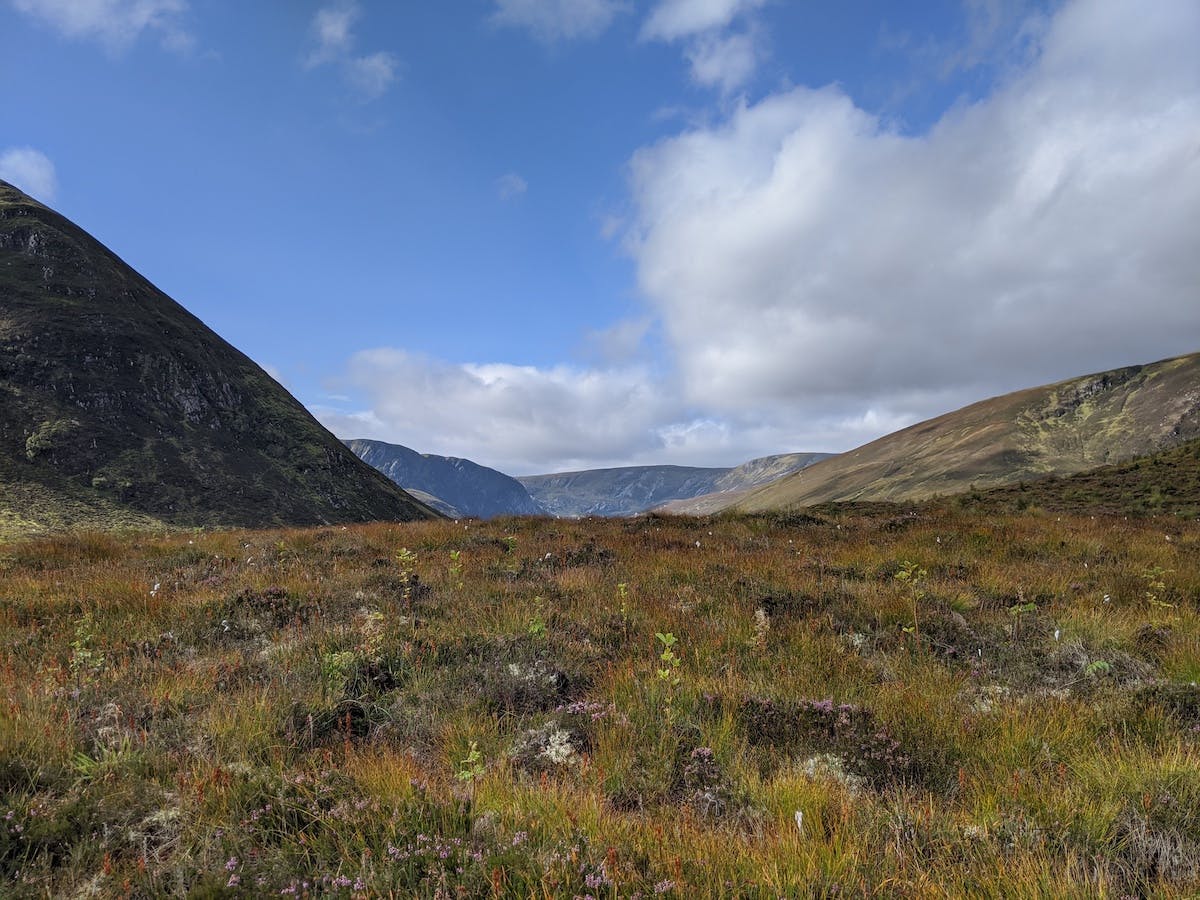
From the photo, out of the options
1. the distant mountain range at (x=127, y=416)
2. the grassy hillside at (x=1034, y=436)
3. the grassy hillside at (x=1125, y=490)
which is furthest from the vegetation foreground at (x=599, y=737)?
the grassy hillside at (x=1034, y=436)

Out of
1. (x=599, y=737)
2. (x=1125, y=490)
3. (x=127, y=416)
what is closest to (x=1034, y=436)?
(x=1125, y=490)

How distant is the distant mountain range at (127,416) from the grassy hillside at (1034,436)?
295 feet

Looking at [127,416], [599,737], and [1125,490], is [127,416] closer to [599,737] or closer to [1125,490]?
[599,737]

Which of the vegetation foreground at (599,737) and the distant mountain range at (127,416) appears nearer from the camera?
the vegetation foreground at (599,737)

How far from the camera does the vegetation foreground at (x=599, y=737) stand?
8.04ft

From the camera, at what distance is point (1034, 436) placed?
13812 cm

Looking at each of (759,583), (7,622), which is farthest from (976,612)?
(7,622)

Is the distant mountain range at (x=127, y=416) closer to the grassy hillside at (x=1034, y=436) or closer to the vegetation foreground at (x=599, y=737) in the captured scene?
the vegetation foreground at (x=599, y=737)

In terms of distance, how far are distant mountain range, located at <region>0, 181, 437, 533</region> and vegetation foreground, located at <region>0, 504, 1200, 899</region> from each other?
45.3m

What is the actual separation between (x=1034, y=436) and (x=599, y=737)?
583ft

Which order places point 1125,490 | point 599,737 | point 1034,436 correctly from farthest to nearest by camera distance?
point 1034,436, point 1125,490, point 599,737

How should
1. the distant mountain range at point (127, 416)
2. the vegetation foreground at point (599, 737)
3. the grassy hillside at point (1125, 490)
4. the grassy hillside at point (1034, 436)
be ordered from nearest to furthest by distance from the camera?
the vegetation foreground at point (599, 737) → the grassy hillside at point (1125, 490) → the distant mountain range at point (127, 416) → the grassy hillside at point (1034, 436)

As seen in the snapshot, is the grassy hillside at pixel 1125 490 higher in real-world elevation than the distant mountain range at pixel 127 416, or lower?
lower

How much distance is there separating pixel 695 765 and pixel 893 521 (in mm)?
14688
